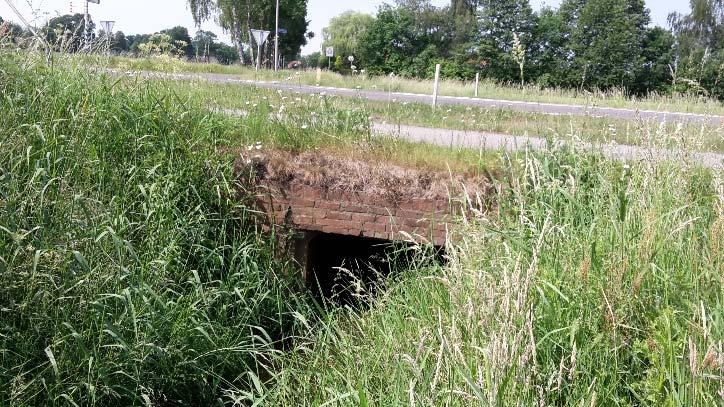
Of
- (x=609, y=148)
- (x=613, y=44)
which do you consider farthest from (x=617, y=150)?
(x=613, y=44)

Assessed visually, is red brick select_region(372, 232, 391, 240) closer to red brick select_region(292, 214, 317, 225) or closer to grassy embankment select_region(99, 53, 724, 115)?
red brick select_region(292, 214, 317, 225)

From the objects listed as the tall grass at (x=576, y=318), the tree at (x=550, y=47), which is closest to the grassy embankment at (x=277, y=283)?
the tall grass at (x=576, y=318)

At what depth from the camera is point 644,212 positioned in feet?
11.2

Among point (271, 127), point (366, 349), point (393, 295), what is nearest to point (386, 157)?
point (271, 127)

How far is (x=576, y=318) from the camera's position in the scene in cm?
308

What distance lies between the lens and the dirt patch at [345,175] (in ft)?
19.2

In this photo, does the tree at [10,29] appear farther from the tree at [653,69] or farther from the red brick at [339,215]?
the tree at [653,69]

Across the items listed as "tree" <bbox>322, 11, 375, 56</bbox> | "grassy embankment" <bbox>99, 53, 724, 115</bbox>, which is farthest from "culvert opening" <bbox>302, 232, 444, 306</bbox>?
"tree" <bbox>322, 11, 375, 56</bbox>

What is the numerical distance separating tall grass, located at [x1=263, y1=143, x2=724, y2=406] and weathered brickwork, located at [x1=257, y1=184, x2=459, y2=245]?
66.5 inches

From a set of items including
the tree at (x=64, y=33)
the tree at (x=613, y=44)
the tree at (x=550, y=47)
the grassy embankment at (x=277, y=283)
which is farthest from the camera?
the tree at (x=550, y=47)

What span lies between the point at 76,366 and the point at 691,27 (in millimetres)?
54438

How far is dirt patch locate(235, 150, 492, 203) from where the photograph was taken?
19.2 feet

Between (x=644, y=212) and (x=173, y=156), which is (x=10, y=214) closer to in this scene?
(x=173, y=156)

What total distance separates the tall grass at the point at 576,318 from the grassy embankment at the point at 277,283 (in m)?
0.02
